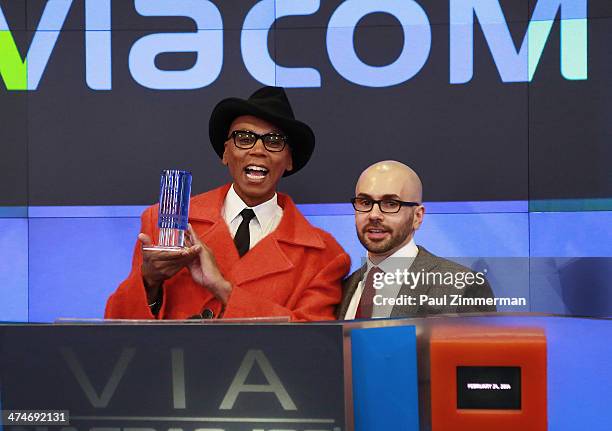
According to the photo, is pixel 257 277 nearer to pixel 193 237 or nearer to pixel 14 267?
pixel 193 237

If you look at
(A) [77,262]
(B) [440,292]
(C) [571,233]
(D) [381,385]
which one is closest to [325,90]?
(C) [571,233]

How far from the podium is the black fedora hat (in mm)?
1453

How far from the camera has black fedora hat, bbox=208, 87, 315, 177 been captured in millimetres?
2674

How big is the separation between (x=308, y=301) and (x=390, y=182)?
1.42 feet

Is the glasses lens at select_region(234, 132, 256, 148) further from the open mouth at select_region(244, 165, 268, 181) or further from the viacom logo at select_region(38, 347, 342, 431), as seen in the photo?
the viacom logo at select_region(38, 347, 342, 431)

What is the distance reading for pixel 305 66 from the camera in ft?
14.0

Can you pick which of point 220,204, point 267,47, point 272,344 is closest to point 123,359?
point 272,344

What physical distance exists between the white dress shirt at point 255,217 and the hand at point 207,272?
28 cm

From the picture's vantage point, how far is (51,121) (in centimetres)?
436

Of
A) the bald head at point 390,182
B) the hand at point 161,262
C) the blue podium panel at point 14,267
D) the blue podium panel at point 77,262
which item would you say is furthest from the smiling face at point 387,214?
the blue podium panel at point 14,267

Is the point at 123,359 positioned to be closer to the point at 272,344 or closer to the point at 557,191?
the point at 272,344

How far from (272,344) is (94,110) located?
3334 millimetres

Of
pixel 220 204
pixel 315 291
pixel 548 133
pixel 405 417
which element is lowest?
pixel 405 417

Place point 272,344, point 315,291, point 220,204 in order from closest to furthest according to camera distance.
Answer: point 272,344
point 315,291
point 220,204
